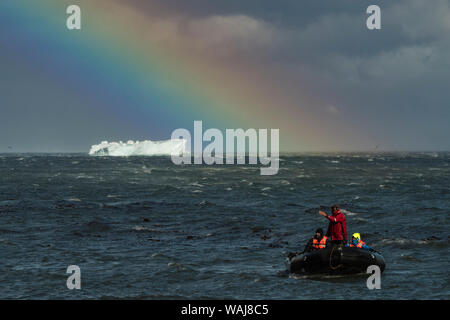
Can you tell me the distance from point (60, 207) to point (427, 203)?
3307 cm

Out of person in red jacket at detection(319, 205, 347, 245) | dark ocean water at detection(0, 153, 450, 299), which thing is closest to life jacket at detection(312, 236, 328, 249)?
person in red jacket at detection(319, 205, 347, 245)

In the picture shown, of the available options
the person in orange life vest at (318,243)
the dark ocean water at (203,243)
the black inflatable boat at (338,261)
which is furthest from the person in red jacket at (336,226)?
the dark ocean water at (203,243)

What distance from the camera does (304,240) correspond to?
29.9 metres

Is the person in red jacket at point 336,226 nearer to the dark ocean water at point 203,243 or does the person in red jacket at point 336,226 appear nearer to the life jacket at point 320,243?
the life jacket at point 320,243

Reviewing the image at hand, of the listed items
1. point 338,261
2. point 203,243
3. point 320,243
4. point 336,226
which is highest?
point 336,226

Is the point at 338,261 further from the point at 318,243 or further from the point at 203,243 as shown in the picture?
the point at 203,243

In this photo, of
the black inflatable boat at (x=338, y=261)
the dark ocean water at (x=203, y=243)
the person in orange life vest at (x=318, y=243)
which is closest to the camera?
the dark ocean water at (x=203, y=243)

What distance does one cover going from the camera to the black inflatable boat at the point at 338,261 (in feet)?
67.2

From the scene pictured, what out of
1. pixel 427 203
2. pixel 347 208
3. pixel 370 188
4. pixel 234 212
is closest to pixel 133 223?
pixel 234 212

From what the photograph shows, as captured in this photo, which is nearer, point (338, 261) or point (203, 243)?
point (338, 261)

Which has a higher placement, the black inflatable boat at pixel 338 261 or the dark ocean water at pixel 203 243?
the black inflatable boat at pixel 338 261

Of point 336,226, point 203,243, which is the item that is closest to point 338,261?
point 336,226

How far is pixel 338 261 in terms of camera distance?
20422 mm
